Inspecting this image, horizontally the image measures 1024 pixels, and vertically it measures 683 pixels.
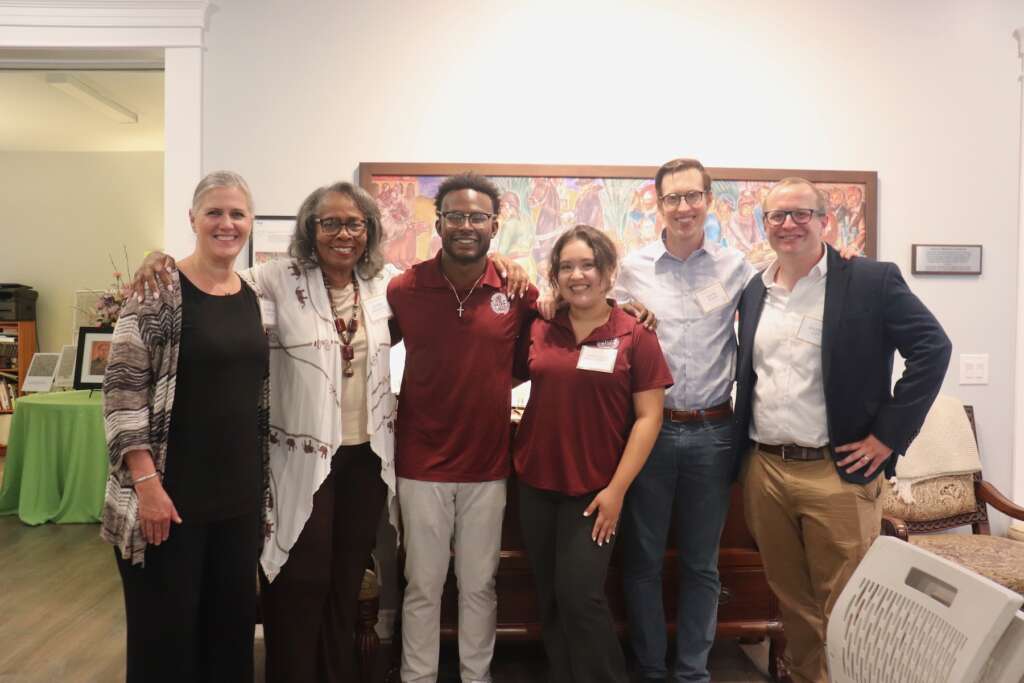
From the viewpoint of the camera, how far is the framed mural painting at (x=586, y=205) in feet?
10.0

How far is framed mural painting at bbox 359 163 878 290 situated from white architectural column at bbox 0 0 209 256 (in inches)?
30.9

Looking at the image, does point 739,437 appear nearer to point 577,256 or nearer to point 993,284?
point 577,256

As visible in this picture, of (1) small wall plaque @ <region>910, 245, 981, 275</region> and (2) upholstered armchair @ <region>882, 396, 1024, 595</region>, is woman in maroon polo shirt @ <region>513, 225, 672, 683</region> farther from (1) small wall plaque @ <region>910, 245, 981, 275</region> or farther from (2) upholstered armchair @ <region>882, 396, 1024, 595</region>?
(1) small wall plaque @ <region>910, 245, 981, 275</region>

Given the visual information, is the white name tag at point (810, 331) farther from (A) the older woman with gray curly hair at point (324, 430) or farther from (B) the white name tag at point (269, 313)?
(B) the white name tag at point (269, 313)

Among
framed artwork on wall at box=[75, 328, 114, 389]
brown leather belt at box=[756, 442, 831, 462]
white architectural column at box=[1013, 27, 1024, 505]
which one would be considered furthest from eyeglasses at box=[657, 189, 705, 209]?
framed artwork on wall at box=[75, 328, 114, 389]

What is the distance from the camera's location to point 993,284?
10.6 feet

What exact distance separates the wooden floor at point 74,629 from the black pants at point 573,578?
2.12ft

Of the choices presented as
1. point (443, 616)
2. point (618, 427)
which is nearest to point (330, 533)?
point (443, 616)

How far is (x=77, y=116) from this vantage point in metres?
6.54

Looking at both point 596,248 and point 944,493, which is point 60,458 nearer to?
point 596,248

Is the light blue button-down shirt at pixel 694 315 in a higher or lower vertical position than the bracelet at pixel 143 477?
higher

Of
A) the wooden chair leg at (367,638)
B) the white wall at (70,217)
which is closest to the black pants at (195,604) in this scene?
the wooden chair leg at (367,638)

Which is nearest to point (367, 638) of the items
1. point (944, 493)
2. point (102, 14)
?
point (944, 493)

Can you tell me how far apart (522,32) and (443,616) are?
2.51 metres
